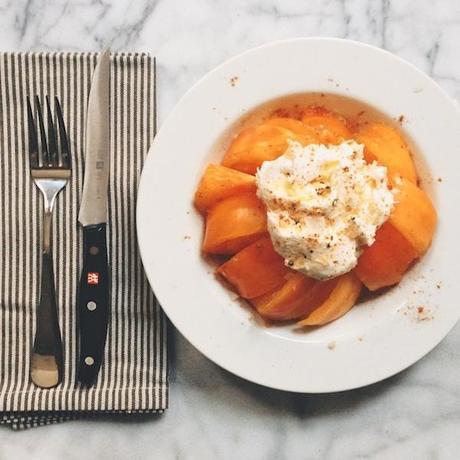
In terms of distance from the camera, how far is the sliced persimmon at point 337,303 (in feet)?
4.33

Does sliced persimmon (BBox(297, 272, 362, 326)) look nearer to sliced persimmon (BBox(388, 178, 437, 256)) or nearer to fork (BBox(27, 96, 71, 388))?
sliced persimmon (BBox(388, 178, 437, 256))

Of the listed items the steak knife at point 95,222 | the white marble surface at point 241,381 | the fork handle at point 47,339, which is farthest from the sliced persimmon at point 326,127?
the fork handle at point 47,339

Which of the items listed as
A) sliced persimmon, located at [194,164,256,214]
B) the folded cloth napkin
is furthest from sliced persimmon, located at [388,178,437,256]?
the folded cloth napkin

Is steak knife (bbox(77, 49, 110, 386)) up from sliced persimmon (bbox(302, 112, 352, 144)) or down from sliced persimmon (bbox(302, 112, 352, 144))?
down

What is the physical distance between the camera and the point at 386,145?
1.31 m

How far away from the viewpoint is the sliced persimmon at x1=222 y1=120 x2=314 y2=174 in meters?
1.30

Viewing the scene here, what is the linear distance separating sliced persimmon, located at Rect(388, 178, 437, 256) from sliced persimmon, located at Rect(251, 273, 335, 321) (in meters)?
0.16

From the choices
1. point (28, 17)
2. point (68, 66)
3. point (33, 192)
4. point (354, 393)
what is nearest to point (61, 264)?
point (33, 192)

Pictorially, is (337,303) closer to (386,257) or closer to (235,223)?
(386,257)

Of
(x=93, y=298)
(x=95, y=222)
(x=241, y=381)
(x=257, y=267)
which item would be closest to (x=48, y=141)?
(x=95, y=222)

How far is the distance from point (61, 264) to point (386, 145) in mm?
645

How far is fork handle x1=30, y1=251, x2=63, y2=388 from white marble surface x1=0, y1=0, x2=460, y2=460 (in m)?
0.12

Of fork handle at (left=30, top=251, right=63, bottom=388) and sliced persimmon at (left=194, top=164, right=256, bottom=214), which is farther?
fork handle at (left=30, top=251, right=63, bottom=388)

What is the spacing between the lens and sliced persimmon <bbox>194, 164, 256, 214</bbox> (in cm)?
130
